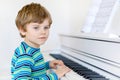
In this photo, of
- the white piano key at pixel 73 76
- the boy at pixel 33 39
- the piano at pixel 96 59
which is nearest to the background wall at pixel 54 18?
the piano at pixel 96 59

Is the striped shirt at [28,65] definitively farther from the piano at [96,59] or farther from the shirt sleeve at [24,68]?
the piano at [96,59]

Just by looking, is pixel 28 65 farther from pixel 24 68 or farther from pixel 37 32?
pixel 37 32

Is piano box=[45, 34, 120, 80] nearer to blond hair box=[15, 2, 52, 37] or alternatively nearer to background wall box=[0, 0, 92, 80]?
blond hair box=[15, 2, 52, 37]

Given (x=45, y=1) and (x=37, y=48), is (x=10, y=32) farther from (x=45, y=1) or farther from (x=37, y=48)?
(x=37, y=48)

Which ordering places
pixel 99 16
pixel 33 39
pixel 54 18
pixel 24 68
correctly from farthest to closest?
pixel 54 18 → pixel 99 16 → pixel 33 39 → pixel 24 68

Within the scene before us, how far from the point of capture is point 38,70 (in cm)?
108

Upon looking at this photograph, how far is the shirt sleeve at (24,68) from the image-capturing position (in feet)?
3.11

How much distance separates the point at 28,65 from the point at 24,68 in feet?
0.09

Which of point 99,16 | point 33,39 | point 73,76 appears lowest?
point 73,76

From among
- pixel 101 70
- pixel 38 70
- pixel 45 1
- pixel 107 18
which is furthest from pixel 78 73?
pixel 45 1

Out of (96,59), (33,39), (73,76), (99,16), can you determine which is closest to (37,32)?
(33,39)

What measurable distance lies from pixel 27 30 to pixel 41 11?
0.37 feet

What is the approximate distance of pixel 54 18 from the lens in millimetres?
2574

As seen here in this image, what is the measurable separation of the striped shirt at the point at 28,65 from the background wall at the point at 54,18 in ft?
4.38
